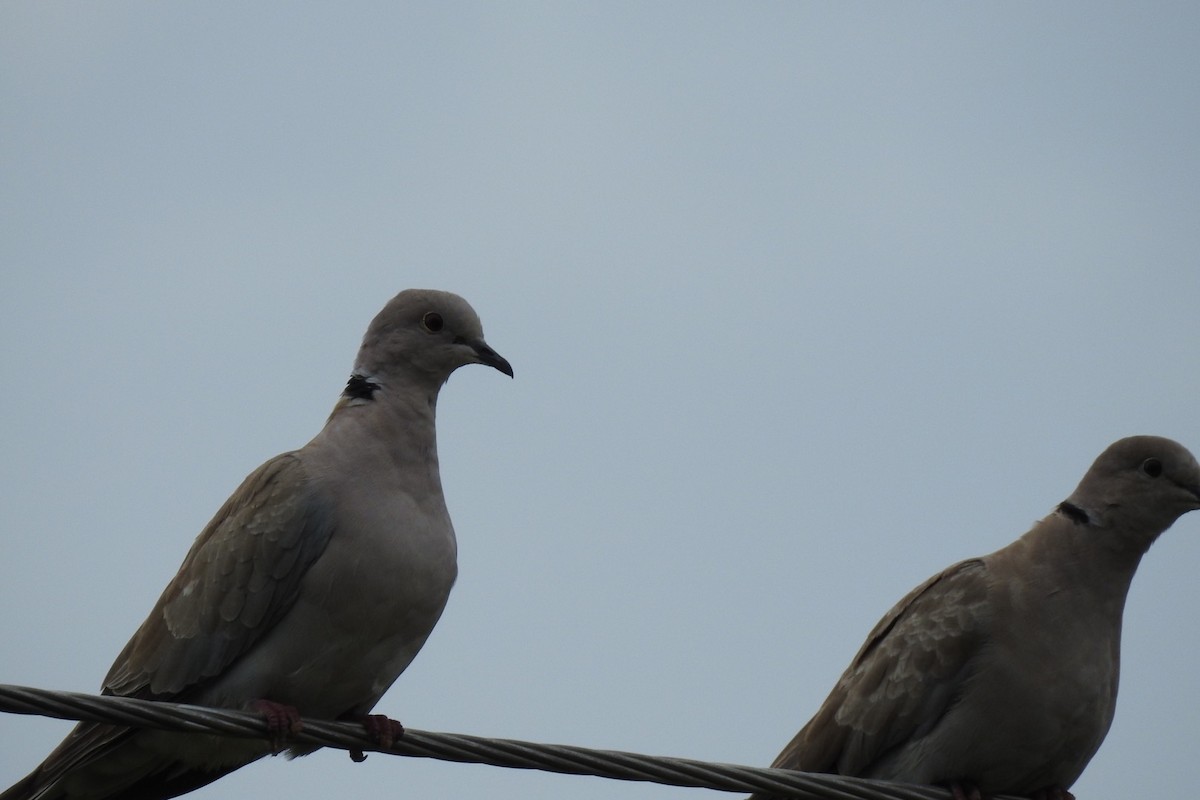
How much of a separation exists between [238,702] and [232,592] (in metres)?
0.40

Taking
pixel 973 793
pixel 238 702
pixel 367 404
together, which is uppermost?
pixel 367 404

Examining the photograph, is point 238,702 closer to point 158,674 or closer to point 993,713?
point 158,674

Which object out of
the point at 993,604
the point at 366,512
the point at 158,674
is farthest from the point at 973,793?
the point at 158,674

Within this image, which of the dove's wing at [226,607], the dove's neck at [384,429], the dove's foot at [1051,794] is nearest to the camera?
the dove's wing at [226,607]

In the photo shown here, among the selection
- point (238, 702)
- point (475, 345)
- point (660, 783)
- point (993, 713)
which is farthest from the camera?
point (475, 345)

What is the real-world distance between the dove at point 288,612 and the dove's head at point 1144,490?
2.66m

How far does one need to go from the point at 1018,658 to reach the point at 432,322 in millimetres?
2684

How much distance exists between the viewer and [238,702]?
6.00 metres

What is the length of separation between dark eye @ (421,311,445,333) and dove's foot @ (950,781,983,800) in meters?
2.74

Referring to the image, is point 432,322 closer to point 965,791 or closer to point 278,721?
point 278,721

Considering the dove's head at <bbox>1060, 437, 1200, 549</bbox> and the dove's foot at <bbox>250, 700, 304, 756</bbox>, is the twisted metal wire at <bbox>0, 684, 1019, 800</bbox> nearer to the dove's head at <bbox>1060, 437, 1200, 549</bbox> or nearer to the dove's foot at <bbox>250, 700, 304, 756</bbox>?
the dove's foot at <bbox>250, 700, 304, 756</bbox>

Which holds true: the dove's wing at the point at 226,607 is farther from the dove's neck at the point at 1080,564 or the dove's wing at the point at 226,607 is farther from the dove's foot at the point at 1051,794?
the dove's foot at the point at 1051,794

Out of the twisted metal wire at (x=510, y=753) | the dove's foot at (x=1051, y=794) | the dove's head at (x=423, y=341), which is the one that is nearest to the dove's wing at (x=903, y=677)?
the dove's foot at (x=1051, y=794)

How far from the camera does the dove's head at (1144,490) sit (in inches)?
265
